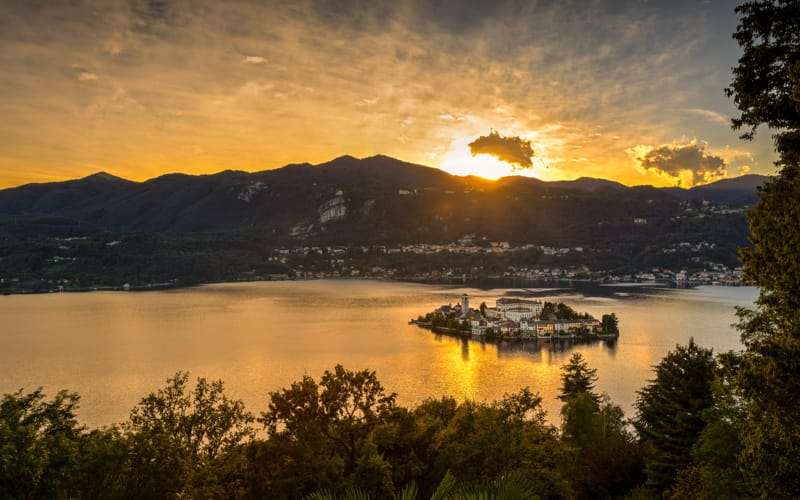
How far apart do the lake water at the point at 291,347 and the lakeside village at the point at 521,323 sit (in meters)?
2.10

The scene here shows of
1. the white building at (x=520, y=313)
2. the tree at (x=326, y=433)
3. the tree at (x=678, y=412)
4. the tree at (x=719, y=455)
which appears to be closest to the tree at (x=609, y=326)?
the white building at (x=520, y=313)

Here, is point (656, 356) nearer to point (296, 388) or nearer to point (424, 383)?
point (424, 383)

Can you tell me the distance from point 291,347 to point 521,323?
2327 centimetres

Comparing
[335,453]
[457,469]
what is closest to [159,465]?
[335,453]

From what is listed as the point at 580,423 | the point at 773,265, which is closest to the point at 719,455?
the point at 773,265

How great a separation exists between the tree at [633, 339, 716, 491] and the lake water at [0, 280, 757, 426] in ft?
52.1

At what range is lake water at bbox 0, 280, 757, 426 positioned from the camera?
32969 mm

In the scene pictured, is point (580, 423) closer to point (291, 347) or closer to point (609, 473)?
point (609, 473)

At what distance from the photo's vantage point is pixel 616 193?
200 meters

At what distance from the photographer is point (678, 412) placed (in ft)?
35.3

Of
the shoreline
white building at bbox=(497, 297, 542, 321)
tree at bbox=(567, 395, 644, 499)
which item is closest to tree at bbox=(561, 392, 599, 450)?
tree at bbox=(567, 395, 644, 499)

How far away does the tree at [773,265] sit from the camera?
425 cm

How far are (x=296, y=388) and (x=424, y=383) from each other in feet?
87.0

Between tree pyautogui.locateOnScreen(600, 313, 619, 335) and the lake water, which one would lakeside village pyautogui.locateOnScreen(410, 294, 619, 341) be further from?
the lake water
